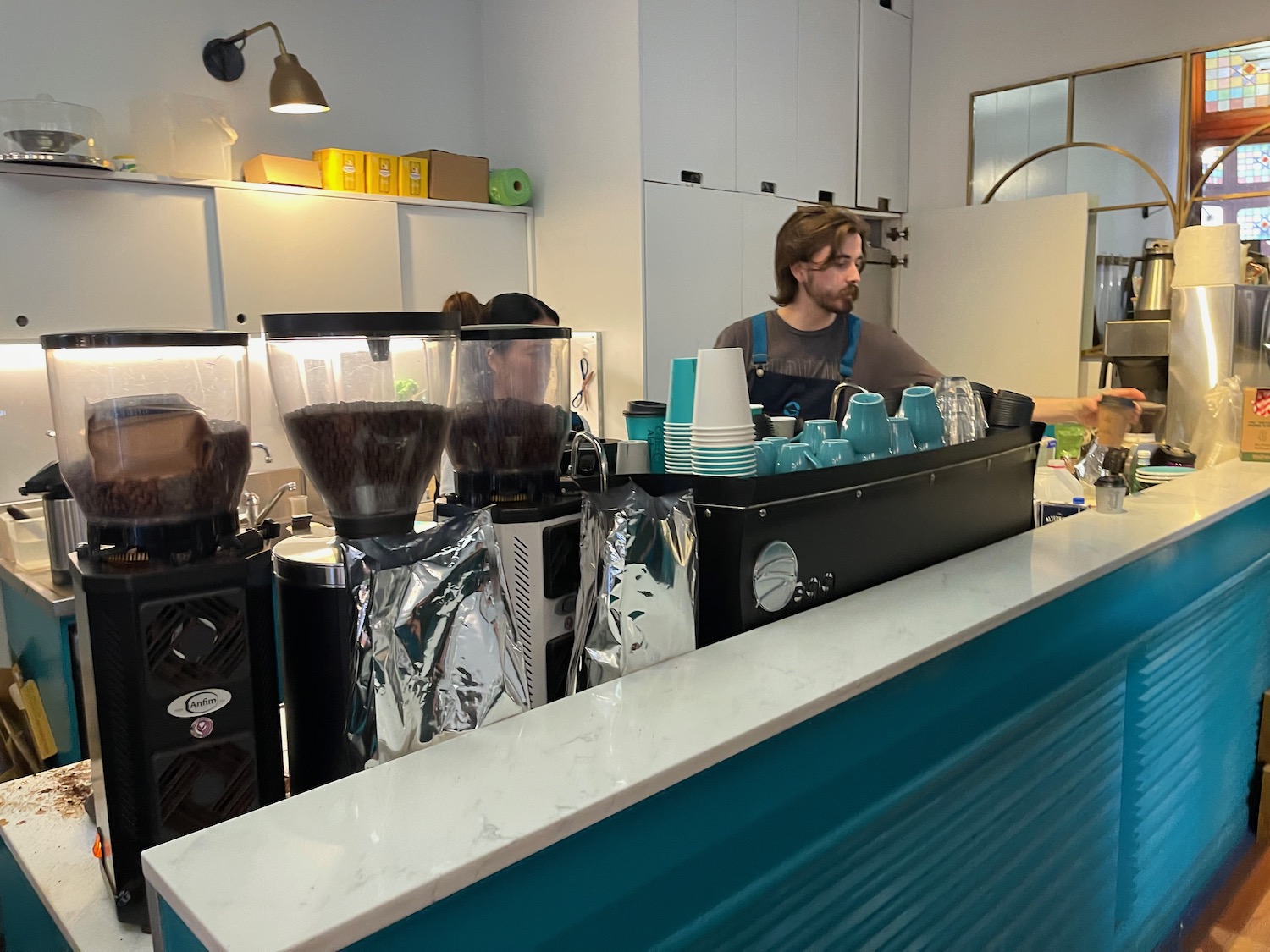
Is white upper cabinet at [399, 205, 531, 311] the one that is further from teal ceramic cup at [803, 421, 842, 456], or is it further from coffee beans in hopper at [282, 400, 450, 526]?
coffee beans in hopper at [282, 400, 450, 526]

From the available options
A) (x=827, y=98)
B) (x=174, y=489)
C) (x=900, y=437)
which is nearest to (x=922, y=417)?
(x=900, y=437)

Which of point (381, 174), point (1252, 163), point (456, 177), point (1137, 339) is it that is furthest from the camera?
point (1252, 163)

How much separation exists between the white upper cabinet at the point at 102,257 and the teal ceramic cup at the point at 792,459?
262 centimetres

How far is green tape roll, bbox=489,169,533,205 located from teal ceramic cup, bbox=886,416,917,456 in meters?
3.23

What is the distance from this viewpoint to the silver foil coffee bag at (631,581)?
103 cm

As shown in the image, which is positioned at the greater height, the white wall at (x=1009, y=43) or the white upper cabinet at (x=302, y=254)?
the white wall at (x=1009, y=43)

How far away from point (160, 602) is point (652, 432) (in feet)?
2.31

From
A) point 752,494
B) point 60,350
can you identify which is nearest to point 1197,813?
point 752,494

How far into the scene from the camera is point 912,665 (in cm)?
112

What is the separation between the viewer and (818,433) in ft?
4.50

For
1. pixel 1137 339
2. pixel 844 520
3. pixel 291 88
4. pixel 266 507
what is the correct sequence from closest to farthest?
1. pixel 844 520
2. pixel 266 507
3. pixel 291 88
4. pixel 1137 339

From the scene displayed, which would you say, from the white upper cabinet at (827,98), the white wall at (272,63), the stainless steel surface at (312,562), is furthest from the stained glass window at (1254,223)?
the stainless steel surface at (312,562)

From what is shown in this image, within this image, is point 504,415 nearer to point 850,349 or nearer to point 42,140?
point 850,349

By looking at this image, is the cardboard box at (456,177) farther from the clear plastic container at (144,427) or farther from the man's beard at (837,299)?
the clear plastic container at (144,427)
